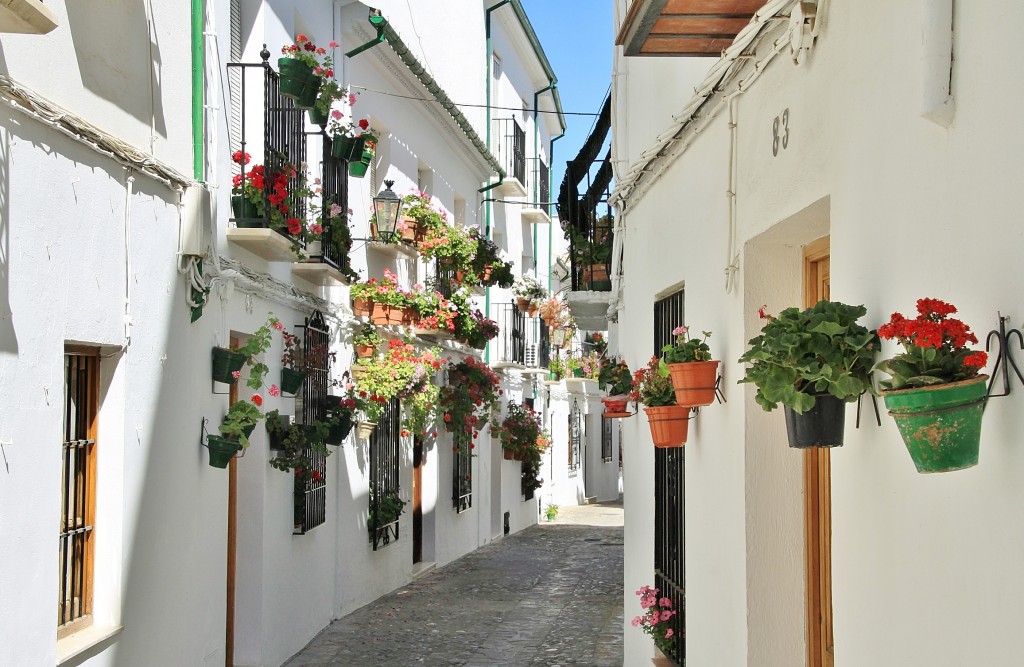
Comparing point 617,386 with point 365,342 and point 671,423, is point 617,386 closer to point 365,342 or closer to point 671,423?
point 671,423

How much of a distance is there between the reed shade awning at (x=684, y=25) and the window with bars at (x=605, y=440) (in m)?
26.4

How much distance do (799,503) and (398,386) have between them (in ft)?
22.8

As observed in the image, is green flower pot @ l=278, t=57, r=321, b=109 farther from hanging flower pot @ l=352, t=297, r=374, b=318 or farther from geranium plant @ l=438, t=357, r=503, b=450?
geranium plant @ l=438, t=357, r=503, b=450

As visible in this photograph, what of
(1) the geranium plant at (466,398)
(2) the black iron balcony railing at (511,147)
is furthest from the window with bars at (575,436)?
(1) the geranium plant at (466,398)

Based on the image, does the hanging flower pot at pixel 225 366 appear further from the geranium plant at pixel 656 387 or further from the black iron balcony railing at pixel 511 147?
the black iron balcony railing at pixel 511 147

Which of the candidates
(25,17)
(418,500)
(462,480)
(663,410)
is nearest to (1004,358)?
(25,17)

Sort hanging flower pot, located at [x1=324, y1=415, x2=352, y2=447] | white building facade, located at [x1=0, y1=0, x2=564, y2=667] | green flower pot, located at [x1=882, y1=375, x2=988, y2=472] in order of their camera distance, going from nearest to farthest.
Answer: green flower pot, located at [x1=882, y1=375, x2=988, y2=472], white building facade, located at [x1=0, y1=0, x2=564, y2=667], hanging flower pot, located at [x1=324, y1=415, x2=352, y2=447]

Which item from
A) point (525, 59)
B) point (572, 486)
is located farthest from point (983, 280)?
point (572, 486)

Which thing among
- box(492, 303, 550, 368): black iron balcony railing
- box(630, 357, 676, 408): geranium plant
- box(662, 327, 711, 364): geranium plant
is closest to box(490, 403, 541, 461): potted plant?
box(492, 303, 550, 368): black iron balcony railing

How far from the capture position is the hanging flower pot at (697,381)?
18.4 feet

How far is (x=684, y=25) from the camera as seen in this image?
5.13 meters

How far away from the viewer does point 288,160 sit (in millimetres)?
9094

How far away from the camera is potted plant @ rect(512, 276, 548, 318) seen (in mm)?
20797

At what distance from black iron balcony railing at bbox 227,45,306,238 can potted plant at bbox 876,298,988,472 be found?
20.9 ft
